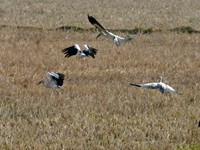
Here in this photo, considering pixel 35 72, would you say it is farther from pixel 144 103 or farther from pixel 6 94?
pixel 144 103

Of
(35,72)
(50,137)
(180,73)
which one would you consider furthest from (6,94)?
(180,73)

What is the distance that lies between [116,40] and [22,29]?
7.47m

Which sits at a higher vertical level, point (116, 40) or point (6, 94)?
point (116, 40)

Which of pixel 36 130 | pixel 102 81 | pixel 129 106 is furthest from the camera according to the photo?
pixel 102 81

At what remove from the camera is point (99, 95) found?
27.1ft

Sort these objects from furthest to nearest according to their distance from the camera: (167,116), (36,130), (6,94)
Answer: (6,94), (167,116), (36,130)

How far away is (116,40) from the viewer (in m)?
9.71

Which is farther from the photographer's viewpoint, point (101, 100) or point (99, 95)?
point (99, 95)

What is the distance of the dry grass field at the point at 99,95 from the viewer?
6.08 m

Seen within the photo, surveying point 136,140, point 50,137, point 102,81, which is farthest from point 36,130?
point 102,81

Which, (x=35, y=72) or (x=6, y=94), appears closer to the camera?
(x=6, y=94)

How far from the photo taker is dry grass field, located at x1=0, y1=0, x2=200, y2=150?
6082 mm

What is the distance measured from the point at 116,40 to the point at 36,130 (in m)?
3.83

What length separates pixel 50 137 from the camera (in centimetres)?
592
